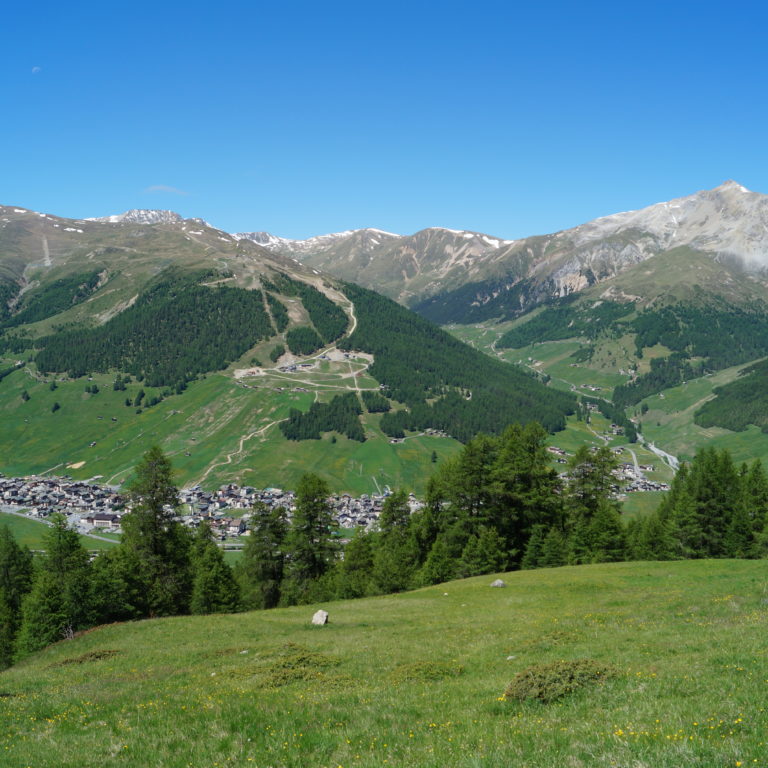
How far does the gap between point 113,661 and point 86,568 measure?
1966cm

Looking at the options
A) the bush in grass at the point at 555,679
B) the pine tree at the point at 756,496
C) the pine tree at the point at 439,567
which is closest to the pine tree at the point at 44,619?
the pine tree at the point at 439,567

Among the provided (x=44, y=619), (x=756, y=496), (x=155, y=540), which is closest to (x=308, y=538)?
(x=155, y=540)

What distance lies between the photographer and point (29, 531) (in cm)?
17288

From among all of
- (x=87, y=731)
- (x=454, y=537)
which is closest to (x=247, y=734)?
(x=87, y=731)

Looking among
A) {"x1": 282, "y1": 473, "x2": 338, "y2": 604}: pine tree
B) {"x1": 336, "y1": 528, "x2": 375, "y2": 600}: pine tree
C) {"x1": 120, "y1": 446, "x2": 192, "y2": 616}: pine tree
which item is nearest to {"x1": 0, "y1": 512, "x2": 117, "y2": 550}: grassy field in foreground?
{"x1": 282, "y1": 473, "x2": 338, "y2": 604}: pine tree

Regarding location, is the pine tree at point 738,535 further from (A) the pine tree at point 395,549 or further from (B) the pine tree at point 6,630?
(B) the pine tree at point 6,630

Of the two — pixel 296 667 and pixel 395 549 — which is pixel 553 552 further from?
pixel 296 667

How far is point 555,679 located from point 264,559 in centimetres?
5839

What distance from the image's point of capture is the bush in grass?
15.0 meters

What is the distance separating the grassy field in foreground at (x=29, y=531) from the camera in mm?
160125

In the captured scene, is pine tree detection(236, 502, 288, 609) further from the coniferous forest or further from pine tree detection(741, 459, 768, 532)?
pine tree detection(741, 459, 768, 532)

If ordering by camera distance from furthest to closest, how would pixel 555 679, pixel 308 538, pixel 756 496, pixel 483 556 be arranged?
1. pixel 308 538
2. pixel 756 496
3. pixel 483 556
4. pixel 555 679

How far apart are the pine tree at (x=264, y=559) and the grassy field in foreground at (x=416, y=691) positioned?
2919 centimetres

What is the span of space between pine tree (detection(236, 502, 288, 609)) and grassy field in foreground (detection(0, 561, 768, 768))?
2919 cm
